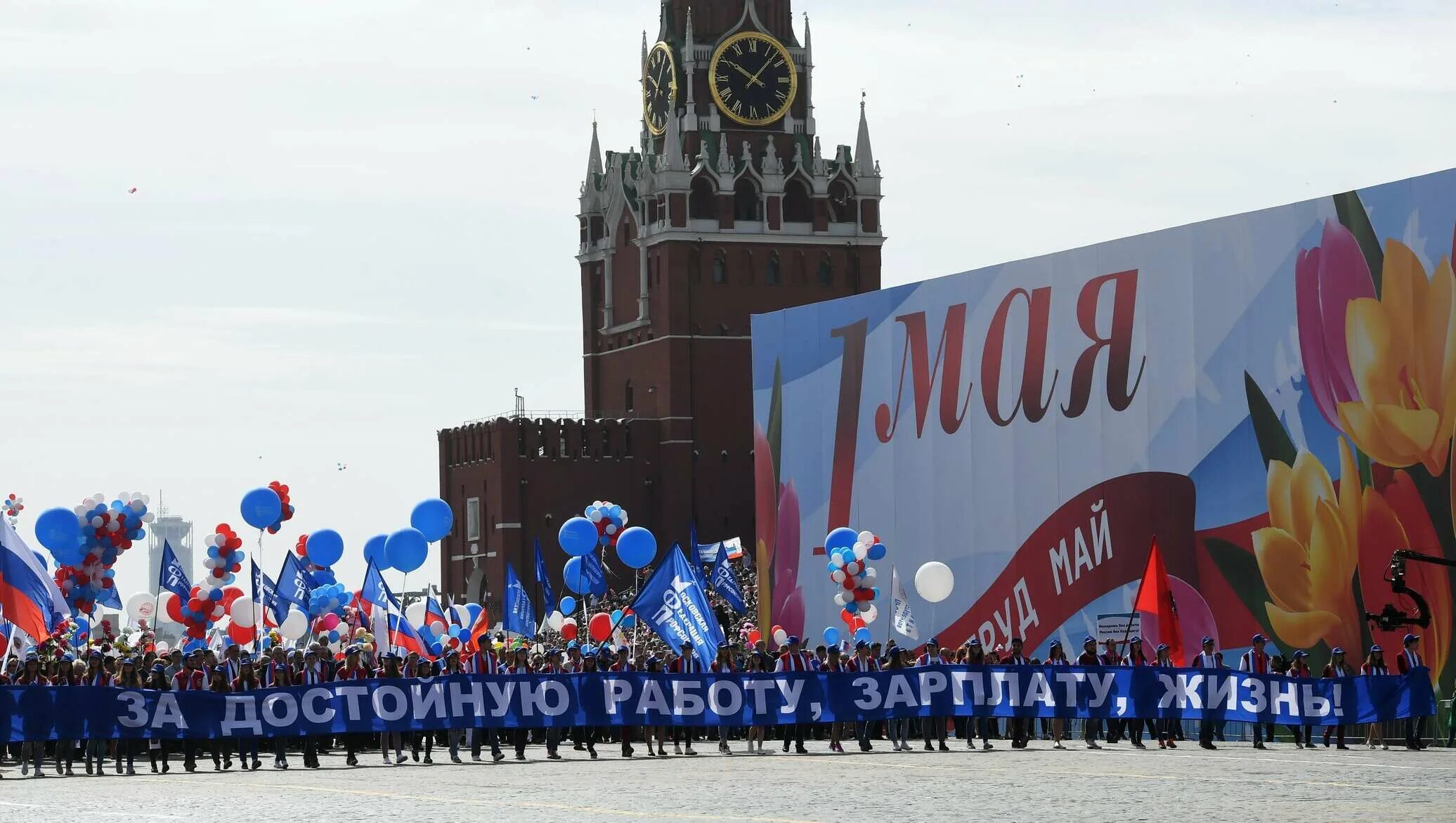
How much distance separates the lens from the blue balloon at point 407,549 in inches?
1732

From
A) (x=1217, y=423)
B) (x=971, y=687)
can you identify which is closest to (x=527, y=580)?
(x=1217, y=423)

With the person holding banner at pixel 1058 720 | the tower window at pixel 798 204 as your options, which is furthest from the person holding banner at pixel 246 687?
the tower window at pixel 798 204

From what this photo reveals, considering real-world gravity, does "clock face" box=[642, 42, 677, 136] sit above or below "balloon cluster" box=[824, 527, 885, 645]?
above

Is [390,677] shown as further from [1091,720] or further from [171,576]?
[171,576]

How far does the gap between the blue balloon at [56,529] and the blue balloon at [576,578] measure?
537 inches

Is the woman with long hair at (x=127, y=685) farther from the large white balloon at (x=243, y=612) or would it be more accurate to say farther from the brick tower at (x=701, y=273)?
the brick tower at (x=701, y=273)

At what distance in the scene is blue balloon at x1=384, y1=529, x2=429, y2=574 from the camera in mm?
44000

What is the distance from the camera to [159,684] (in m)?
28.6

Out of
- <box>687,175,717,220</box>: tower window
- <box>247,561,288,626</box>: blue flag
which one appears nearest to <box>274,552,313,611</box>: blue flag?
<box>247,561,288,626</box>: blue flag

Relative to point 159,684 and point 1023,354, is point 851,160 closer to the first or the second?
point 1023,354

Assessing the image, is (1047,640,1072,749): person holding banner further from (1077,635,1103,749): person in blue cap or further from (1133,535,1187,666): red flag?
(1133,535,1187,666): red flag

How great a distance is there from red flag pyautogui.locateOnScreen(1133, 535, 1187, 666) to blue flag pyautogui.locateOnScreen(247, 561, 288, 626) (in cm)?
1481

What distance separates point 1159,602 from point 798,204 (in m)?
71.2

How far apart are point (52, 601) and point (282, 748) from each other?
3.83m
